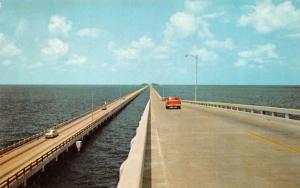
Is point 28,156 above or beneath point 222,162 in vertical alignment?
beneath

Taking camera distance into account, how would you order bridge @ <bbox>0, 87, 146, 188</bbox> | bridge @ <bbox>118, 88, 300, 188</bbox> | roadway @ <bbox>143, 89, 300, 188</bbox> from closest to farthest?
bridge @ <bbox>118, 88, 300, 188</bbox>, roadway @ <bbox>143, 89, 300, 188</bbox>, bridge @ <bbox>0, 87, 146, 188</bbox>

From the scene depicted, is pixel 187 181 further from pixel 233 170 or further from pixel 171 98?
pixel 171 98

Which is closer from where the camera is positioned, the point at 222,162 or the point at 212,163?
the point at 212,163

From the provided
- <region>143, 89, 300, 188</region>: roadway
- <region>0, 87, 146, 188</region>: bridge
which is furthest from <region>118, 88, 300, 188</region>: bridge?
<region>0, 87, 146, 188</region>: bridge

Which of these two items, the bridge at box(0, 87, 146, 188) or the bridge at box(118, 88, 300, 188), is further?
the bridge at box(0, 87, 146, 188)

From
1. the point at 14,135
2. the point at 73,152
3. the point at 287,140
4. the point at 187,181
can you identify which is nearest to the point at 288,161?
the point at 187,181

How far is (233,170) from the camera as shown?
8.70 metres

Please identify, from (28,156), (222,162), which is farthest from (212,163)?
(28,156)

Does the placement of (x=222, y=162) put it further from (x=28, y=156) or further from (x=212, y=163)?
(x=28, y=156)

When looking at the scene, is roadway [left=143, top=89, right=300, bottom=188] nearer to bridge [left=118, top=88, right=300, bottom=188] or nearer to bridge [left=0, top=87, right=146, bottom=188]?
bridge [left=118, top=88, right=300, bottom=188]

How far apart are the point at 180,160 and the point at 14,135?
213 feet

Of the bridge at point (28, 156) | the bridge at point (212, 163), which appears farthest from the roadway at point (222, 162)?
the bridge at point (28, 156)

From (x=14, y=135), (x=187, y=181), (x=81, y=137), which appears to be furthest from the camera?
(x=14, y=135)

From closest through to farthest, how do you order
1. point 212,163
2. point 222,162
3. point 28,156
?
1. point 212,163
2. point 222,162
3. point 28,156
